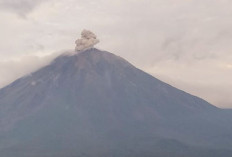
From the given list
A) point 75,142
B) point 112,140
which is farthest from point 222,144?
point 75,142

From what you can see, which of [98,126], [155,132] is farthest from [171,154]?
[98,126]

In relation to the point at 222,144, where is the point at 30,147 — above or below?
below

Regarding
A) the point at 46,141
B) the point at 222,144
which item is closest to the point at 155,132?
the point at 222,144

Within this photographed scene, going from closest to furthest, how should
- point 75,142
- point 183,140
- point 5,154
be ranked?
point 5,154, point 75,142, point 183,140

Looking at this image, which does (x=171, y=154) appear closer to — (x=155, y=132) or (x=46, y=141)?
(x=155, y=132)

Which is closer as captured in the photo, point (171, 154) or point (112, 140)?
point (171, 154)

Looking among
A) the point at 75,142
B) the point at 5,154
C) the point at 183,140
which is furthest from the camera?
the point at 183,140

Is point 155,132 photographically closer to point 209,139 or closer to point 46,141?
point 209,139

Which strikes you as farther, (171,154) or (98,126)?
(98,126)

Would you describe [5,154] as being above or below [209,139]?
below
